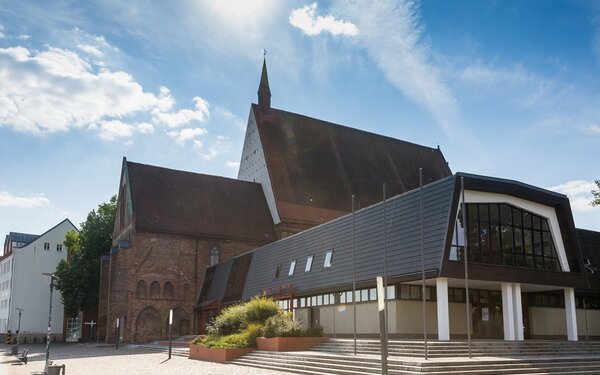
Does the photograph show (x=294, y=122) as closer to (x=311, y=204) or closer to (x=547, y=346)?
(x=311, y=204)

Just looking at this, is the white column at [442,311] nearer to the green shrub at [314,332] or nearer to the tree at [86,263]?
the green shrub at [314,332]

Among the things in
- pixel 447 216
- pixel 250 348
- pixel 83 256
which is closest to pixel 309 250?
pixel 250 348

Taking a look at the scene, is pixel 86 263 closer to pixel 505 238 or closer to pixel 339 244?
pixel 339 244

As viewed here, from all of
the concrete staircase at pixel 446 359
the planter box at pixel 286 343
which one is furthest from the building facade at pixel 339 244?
the planter box at pixel 286 343

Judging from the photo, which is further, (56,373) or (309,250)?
(309,250)

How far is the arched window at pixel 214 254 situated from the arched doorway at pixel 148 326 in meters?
6.32

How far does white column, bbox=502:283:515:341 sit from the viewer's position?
24.6 metres

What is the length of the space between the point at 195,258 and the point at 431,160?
28.4m

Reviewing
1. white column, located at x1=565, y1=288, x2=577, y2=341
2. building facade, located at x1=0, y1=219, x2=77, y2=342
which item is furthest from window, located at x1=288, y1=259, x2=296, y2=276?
building facade, located at x1=0, y1=219, x2=77, y2=342

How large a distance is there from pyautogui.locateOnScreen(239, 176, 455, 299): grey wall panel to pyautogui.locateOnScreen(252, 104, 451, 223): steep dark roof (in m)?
16.3

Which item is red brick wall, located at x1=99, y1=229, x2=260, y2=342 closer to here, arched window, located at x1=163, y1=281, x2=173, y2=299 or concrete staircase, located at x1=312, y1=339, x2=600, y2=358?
arched window, located at x1=163, y1=281, x2=173, y2=299

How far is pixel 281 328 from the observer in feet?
85.3

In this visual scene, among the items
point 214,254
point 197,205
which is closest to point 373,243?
point 214,254

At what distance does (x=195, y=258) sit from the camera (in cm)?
5000
